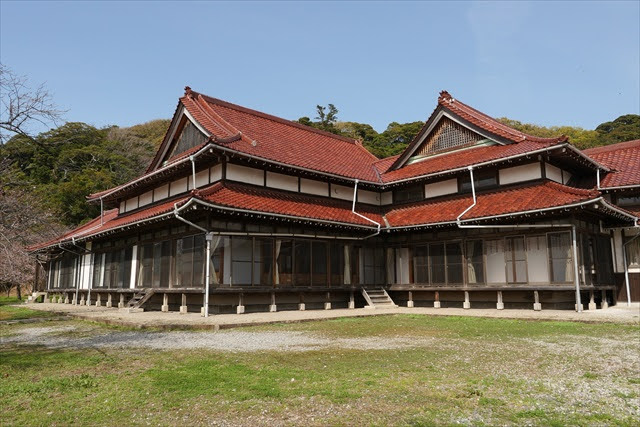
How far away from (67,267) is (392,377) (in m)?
26.4

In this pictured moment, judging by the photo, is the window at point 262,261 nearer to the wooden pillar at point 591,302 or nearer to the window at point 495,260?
the window at point 495,260

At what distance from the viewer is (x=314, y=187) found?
1928 cm

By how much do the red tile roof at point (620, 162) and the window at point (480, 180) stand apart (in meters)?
4.00

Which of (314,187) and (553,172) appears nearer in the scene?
(553,172)

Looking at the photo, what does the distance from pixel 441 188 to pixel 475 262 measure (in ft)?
12.5

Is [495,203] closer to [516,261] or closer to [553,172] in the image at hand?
[516,261]

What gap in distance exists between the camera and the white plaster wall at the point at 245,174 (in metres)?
16.6

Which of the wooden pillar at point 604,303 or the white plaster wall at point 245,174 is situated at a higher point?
the white plaster wall at point 245,174

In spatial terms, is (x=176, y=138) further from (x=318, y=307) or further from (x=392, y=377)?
(x=392, y=377)

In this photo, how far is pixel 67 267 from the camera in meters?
27.1

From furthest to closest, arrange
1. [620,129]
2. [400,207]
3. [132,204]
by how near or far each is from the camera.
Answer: [620,129] < [132,204] < [400,207]

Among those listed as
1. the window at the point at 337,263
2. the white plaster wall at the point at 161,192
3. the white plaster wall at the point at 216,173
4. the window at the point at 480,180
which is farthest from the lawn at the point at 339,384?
the white plaster wall at the point at 161,192

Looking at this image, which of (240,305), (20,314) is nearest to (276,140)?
(240,305)

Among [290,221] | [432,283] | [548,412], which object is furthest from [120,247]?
[548,412]
